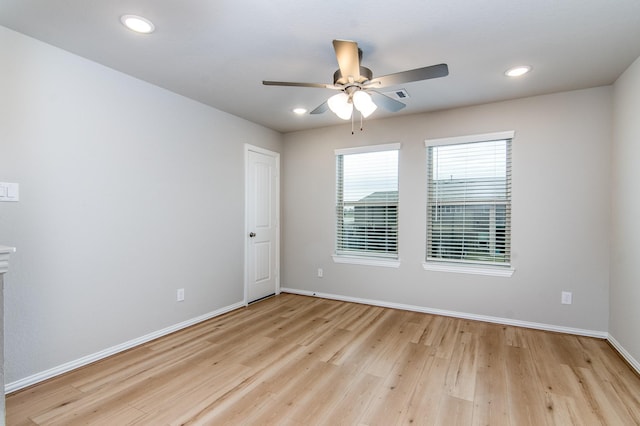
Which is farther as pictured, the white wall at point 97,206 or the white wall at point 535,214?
the white wall at point 535,214

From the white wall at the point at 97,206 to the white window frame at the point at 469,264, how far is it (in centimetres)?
265

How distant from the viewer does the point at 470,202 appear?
3.77 m

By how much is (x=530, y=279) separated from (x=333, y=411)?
8.84 ft

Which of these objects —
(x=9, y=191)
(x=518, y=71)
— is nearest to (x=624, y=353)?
(x=518, y=71)

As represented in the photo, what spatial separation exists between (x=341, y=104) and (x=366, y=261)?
250 centimetres

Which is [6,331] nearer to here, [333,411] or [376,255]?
[333,411]

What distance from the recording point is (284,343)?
3053mm

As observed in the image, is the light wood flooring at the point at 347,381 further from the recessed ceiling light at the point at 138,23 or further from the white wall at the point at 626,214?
the recessed ceiling light at the point at 138,23

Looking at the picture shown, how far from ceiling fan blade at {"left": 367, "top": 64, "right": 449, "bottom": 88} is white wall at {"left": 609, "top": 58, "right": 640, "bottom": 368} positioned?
1908mm

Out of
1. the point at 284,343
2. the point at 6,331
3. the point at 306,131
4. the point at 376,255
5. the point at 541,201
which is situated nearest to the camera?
the point at 6,331

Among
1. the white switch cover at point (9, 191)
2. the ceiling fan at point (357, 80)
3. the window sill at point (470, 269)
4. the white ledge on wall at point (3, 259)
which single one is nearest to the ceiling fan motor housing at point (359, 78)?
the ceiling fan at point (357, 80)

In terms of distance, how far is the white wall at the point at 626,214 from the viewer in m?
2.60

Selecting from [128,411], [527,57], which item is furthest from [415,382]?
[527,57]

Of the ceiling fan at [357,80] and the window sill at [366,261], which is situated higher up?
the ceiling fan at [357,80]
